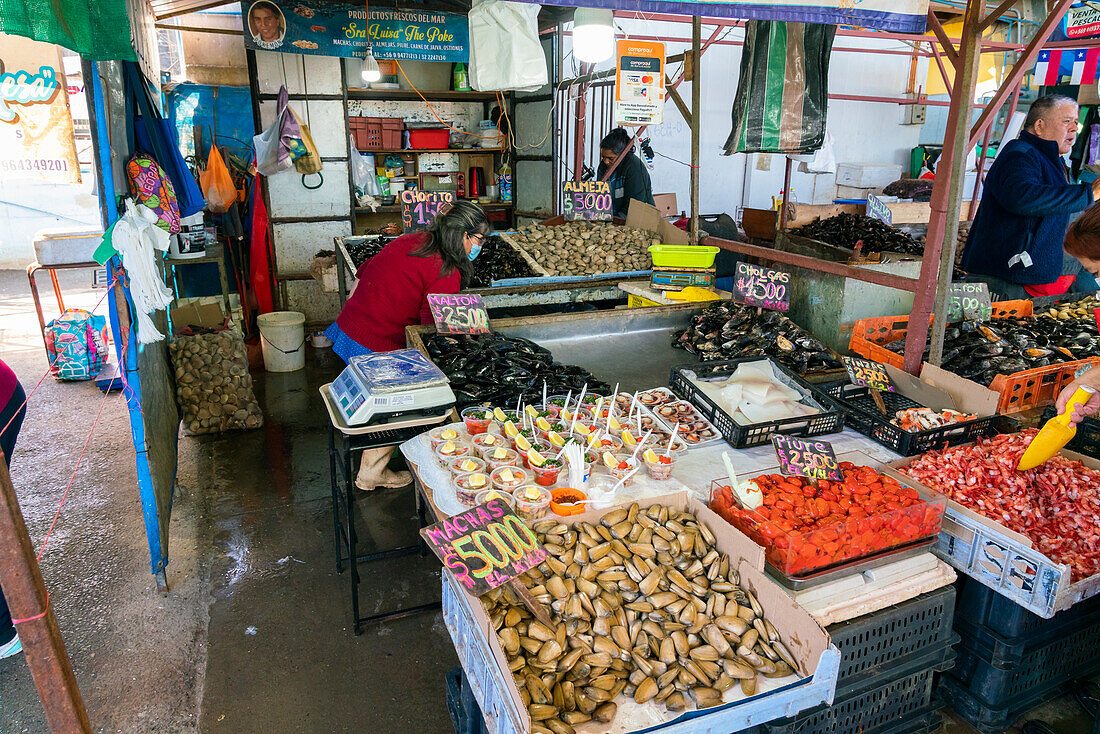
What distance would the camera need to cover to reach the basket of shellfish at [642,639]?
162cm

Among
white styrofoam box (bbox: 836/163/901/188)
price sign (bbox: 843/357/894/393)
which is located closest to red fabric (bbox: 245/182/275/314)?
price sign (bbox: 843/357/894/393)

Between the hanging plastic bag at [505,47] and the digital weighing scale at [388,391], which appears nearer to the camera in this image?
the digital weighing scale at [388,391]

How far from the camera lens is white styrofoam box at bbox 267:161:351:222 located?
7809 mm

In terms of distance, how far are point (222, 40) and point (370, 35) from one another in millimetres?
2117

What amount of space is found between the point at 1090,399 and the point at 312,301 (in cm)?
756

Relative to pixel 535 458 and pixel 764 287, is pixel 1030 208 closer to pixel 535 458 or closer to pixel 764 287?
pixel 764 287

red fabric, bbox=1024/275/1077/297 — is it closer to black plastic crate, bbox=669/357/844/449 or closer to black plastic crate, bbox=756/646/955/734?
black plastic crate, bbox=669/357/844/449

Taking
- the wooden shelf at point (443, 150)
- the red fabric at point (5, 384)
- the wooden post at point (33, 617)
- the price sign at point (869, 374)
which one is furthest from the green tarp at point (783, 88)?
the wooden shelf at point (443, 150)

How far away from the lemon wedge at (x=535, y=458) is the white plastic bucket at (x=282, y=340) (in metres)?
4.65

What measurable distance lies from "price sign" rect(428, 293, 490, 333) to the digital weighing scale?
0.71 metres

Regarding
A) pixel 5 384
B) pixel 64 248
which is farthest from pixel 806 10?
pixel 64 248

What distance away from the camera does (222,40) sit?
800 cm

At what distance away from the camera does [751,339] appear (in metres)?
3.78

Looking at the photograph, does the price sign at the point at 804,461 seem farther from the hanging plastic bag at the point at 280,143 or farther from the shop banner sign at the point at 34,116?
the shop banner sign at the point at 34,116
